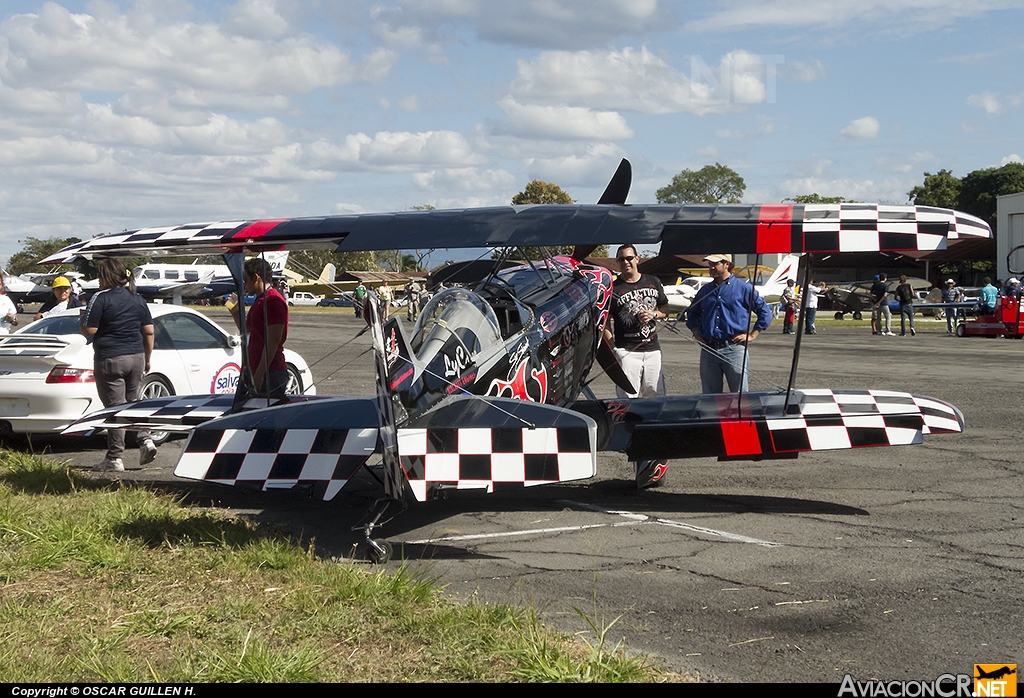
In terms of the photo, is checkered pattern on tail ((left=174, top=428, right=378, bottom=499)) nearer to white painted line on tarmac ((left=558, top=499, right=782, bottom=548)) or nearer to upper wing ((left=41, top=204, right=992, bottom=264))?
upper wing ((left=41, top=204, right=992, bottom=264))

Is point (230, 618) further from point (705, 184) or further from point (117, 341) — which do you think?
point (705, 184)

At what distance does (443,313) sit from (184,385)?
172 inches

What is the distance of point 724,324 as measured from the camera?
27.4ft

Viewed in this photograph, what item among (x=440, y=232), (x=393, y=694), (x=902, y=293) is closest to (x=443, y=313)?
(x=440, y=232)

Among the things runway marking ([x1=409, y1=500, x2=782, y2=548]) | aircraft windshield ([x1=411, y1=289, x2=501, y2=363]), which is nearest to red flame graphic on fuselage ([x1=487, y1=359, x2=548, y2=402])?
aircraft windshield ([x1=411, y1=289, x2=501, y2=363])

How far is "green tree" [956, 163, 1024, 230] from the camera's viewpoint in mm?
75438

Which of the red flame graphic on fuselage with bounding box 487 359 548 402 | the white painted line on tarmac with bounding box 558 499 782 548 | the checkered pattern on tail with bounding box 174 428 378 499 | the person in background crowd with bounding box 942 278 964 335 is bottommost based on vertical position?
the person in background crowd with bounding box 942 278 964 335

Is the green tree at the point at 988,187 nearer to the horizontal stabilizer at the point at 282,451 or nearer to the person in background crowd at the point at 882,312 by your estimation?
the person in background crowd at the point at 882,312

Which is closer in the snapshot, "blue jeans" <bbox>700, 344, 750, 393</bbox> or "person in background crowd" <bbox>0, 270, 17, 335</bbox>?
"blue jeans" <bbox>700, 344, 750, 393</bbox>

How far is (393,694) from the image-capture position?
138 inches

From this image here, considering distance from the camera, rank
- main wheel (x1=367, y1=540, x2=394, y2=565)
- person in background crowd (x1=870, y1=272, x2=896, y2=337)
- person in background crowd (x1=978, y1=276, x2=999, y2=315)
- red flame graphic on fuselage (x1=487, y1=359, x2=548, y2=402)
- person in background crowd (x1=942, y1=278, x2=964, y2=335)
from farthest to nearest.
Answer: person in background crowd (x1=942, y1=278, x2=964, y2=335)
person in background crowd (x1=978, y1=276, x2=999, y2=315)
person in background crowd (x1=870, y1=272, x2=896, y2=337)
red flame graphic on fuselage (x1=487, y1=359, x2=548, y2=402)
main wheel (x1=367, y1=540, x2=394, y2=565)

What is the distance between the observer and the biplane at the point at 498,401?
5.31 m

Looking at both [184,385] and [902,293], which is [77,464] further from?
[902,293]

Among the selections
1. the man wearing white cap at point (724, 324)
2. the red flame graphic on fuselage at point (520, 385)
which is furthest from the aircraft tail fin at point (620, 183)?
the red flame graphic on fuselage at point (520, 385)
